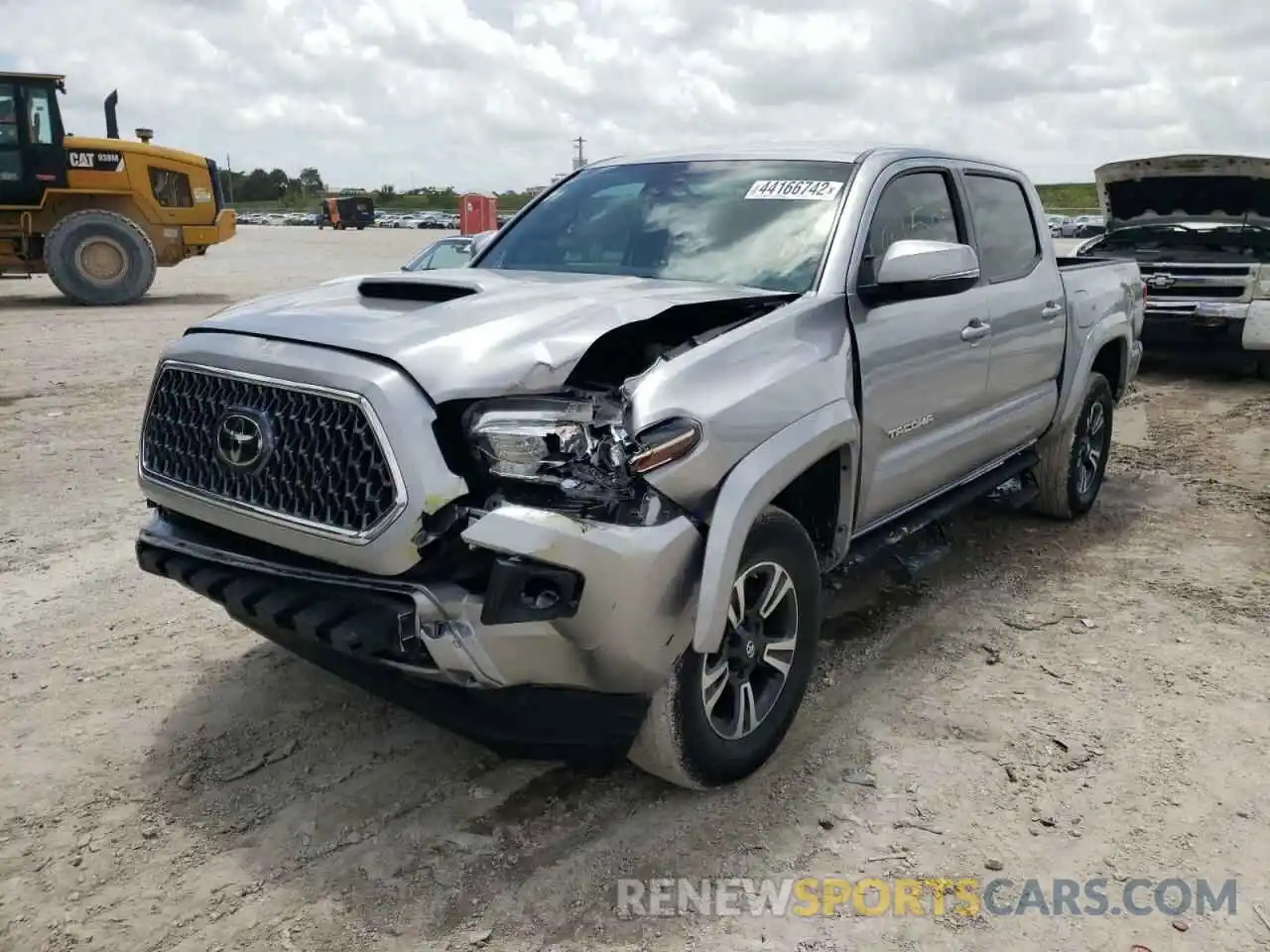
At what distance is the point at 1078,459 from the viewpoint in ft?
19.3

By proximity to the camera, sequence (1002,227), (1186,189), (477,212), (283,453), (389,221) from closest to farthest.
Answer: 1. (283,453)
2. (1002,227)
3. (1186,189)
4. (477,212)
5. (389,221)

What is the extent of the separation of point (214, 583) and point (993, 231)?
3.66 metres

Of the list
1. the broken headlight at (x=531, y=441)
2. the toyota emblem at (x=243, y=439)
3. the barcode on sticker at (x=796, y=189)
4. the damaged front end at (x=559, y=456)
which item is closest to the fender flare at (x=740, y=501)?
the damaged front end at (x=559, y=456)

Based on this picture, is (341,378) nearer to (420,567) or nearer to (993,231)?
(420,567)

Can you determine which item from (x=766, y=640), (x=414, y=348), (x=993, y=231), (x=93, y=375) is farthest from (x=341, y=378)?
(x=93, y=375)

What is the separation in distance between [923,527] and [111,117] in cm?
1542

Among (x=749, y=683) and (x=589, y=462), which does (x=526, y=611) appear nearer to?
(x=589, y=462)

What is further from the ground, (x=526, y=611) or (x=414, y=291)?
(x=414, y=291)

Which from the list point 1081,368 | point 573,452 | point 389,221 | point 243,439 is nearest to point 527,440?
point 573,452

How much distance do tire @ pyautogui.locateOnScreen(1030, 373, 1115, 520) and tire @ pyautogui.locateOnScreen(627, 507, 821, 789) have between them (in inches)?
114

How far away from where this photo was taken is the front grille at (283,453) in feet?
8.61

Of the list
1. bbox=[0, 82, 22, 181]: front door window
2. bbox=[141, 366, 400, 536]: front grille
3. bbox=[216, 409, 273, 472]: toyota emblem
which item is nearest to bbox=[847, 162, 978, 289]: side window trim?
bbox=[141, 366, 400, 536]: front grille

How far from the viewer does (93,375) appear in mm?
9484

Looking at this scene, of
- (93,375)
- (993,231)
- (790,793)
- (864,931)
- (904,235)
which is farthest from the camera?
(93,375)
